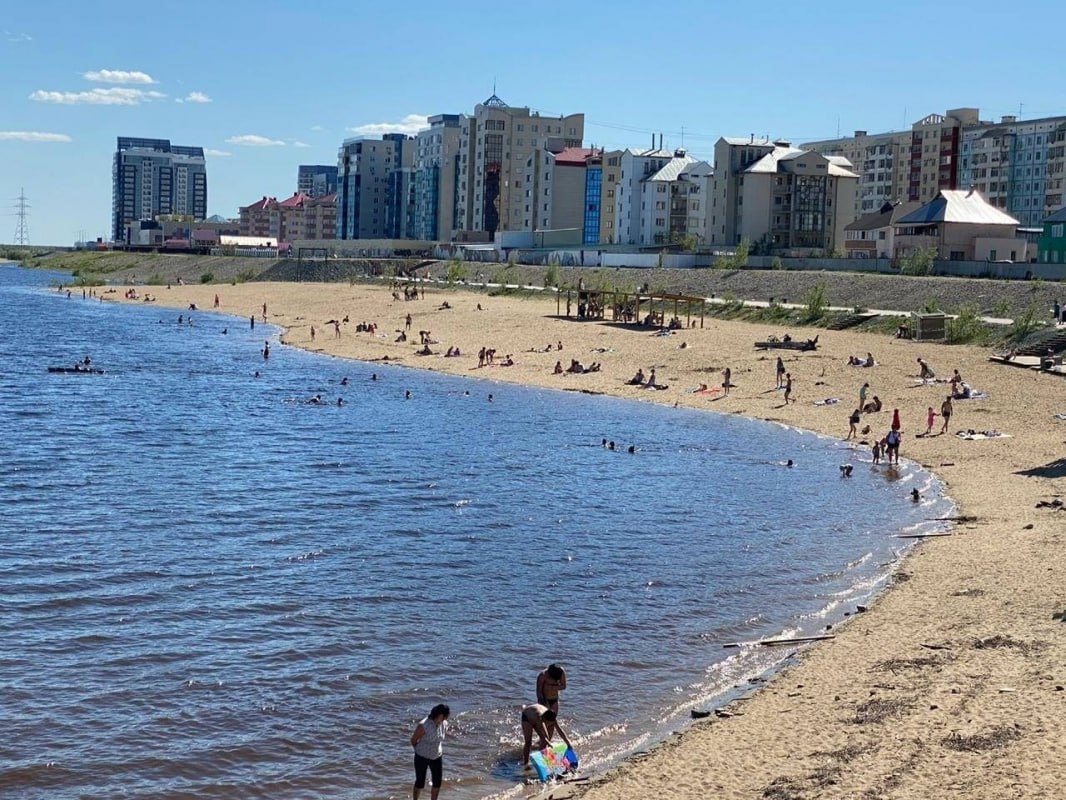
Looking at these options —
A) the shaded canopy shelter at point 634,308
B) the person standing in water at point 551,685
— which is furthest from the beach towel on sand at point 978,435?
the shaded canopy shelter at point 634,308

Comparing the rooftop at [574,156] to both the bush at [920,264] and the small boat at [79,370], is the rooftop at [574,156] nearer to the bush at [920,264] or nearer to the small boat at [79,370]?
the bush at [920,264]

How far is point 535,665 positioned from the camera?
20.7 m

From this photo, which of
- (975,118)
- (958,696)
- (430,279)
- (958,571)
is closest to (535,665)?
(958,696)

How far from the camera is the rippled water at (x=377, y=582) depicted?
1741cm

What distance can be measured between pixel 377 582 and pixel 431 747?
1065 centimetres

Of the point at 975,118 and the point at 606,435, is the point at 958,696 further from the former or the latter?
the point at 975,118

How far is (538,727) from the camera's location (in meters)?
16.8

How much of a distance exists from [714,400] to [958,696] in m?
37.7

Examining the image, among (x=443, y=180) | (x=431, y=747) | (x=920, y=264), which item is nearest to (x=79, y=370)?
(x=920, y=264)

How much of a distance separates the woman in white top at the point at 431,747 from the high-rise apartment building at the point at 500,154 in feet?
523

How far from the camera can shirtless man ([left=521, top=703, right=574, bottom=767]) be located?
16.7 m

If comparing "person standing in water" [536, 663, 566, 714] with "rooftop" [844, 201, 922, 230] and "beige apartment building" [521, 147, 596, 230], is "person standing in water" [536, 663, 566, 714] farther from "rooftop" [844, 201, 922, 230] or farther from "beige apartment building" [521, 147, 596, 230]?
"beige apartment building" [521, 147, 596, 230]

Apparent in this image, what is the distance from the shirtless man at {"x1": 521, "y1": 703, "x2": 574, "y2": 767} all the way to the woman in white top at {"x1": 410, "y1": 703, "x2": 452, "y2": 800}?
6.12 ft

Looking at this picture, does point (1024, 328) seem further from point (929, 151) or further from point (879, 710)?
point (929, 151)
